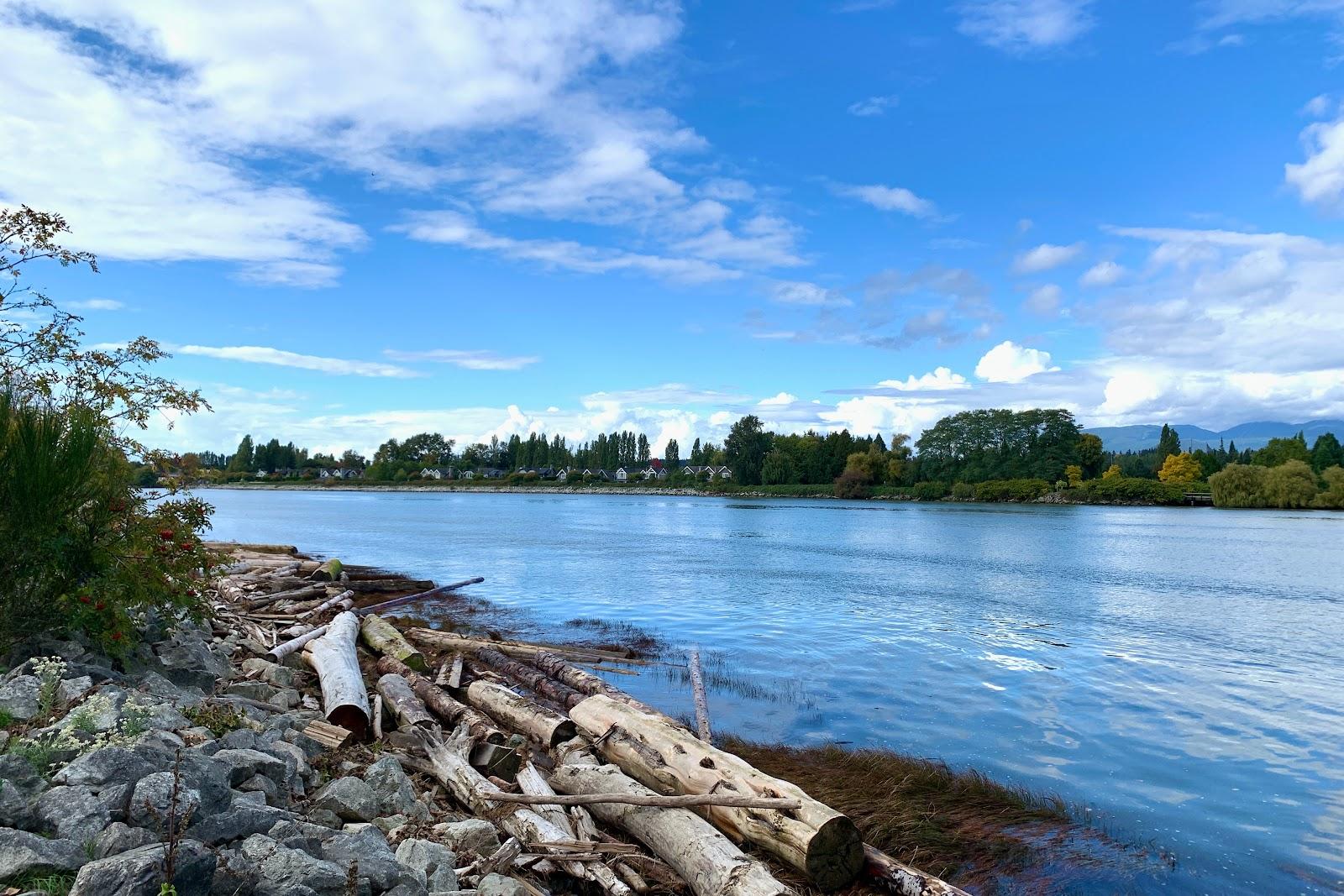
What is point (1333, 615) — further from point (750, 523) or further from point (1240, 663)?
point (750, 523)

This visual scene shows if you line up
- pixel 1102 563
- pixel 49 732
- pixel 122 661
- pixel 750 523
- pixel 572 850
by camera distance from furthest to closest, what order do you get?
pixel 750 523, pixel 1102 563, pixel 122 661, pixel 572 850, pixel 49 732

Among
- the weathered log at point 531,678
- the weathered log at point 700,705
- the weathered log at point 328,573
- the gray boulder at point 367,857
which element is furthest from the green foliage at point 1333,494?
the gray boulder at point 367,857

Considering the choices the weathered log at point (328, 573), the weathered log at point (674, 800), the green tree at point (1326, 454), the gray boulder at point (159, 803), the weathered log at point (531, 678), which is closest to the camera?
the gray boulder at point (159, 803)

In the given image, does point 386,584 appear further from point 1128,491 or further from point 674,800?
point 1128,491

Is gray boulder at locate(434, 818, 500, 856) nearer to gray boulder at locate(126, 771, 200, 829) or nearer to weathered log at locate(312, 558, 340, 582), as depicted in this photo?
gray boulder at locate(126, 771, 200, 829)

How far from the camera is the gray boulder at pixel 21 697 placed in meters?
6.59

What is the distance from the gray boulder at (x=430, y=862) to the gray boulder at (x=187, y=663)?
16.7 ft

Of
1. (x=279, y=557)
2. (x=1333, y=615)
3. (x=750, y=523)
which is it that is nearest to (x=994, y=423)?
(x=750, y=523)

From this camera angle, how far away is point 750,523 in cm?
8231

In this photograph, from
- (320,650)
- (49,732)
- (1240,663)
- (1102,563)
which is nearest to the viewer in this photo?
(49,732)

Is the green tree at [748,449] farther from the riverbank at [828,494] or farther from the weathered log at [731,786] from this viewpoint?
the weathered log at [731,786]

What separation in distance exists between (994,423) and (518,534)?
496ft

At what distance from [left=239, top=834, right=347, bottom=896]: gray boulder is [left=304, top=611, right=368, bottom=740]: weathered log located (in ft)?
18.8

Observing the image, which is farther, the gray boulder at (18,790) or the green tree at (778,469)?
the green tree at (778,469)
